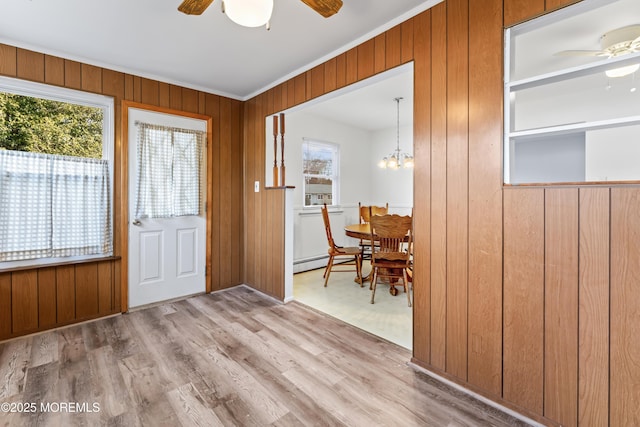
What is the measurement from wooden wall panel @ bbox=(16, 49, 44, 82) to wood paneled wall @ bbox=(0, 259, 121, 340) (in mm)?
1650

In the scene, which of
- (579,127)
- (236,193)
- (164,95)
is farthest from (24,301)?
(579,127)

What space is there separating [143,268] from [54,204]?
0.97m

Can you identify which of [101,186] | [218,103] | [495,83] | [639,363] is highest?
[218,103]

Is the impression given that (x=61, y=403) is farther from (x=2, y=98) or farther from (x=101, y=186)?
(x=2, y=98)

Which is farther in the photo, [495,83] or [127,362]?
[127,362]

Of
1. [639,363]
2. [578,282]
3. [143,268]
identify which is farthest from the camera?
[143,268]

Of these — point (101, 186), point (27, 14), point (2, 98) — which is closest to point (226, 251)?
point (101, 186)

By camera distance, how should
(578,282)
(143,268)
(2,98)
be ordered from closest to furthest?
(578,282) < (2,98) < (143,268)

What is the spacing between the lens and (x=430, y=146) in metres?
1.95

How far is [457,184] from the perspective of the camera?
5.96 feet

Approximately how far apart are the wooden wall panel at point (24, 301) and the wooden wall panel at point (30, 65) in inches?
65.6

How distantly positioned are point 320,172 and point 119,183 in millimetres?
3021

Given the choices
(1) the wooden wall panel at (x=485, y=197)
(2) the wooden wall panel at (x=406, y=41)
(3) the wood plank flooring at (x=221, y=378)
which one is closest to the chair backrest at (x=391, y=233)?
(3) the wood plank flooring at (x=221, y=378)

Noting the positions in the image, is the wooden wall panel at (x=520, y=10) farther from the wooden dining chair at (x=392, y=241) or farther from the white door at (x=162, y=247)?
the white door at (x=162, y=247)
